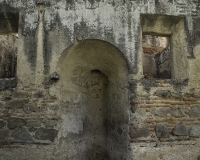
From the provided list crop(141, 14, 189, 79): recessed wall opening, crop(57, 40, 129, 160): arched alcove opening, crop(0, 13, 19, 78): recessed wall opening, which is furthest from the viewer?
crop(0, 13, 19, 78): recessed wall opening

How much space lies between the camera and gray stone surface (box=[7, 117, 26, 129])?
12.2 ft

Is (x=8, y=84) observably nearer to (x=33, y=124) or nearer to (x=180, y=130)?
(x=33, y=124)

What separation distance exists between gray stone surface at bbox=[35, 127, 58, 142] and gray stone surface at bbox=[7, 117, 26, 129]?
0.32m

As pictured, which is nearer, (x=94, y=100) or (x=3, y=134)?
(x=3, y=134)

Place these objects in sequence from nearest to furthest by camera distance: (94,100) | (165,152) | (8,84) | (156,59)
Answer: (165,152)
(8,84)
(94,100)
(156,59)

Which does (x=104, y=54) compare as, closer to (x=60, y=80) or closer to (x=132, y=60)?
(x=132, y=60)

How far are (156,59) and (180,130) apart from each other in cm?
350

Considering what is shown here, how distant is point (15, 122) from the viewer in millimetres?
3729

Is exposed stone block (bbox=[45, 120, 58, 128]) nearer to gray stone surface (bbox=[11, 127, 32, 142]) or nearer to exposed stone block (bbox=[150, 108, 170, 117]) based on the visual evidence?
gray stone surface (bbox=[11, 127, 32, 142])

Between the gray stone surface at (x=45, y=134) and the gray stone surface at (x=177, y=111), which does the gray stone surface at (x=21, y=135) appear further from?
the gray stone surface at (x=177, y=111)

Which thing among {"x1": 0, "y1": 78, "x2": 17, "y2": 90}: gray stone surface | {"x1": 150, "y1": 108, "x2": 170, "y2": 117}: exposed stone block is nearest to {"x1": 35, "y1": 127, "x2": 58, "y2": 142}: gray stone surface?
{"x1": 0, "y1": 78, "x2": 17, "y2": 90}: gray stone surface

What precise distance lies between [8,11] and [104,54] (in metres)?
2.12

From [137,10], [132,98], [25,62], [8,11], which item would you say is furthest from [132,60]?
[8,11]

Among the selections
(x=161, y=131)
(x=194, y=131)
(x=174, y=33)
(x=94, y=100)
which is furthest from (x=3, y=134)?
(x=174, y=33)
